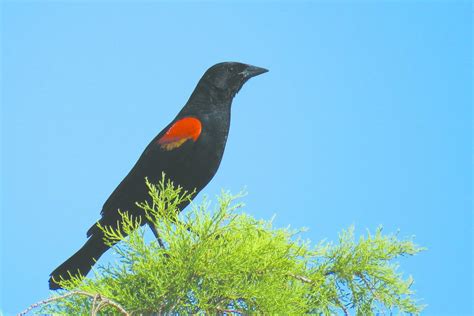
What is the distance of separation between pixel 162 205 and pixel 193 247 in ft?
0.66

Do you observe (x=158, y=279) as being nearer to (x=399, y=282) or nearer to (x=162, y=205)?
(x=162, y=205)

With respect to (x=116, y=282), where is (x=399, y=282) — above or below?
above

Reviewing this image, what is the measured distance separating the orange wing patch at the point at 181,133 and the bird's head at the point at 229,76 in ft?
1.13

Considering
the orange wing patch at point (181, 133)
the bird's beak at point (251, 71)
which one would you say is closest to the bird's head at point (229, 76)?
the bird's beak at point (251, 71)

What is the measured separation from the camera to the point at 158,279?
7.82 feet

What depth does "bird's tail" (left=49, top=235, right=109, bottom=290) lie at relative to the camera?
3646 millimetres

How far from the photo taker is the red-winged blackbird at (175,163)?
12.4 feet

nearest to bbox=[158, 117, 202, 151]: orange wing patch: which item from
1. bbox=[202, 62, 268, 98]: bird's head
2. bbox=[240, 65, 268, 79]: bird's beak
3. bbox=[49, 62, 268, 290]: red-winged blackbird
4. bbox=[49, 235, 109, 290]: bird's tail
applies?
bbox=[49, 62, 268, 290]: red-winged blackbird

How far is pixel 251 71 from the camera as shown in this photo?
421 cm

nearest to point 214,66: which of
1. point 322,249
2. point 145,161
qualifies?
point 145,161

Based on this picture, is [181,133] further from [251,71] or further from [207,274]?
[207,274]

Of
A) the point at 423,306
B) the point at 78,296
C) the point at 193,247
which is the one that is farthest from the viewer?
the point at 423,306

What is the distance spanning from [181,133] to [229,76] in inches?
23.3

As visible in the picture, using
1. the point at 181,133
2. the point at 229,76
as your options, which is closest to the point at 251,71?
the point at 229,76
